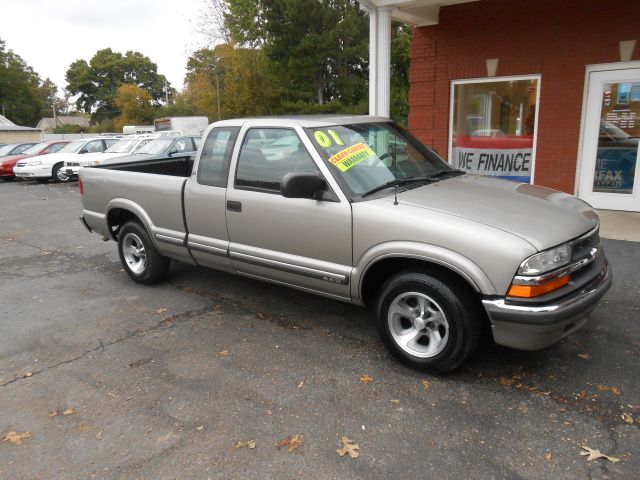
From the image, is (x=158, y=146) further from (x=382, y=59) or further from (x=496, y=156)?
(x=496, y=156)

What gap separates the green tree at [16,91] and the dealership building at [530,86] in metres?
79.2

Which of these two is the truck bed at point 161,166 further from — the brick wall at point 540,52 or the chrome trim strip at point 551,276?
the brick wall at point 540,52

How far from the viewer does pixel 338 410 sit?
3.30 m

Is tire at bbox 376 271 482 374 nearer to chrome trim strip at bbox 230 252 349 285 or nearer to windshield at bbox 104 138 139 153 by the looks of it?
chrome trim strip at bbox 230 252 349 285

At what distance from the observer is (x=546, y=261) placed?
3180 mm

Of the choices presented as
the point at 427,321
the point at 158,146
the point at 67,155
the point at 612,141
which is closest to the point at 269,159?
the point at 427,321

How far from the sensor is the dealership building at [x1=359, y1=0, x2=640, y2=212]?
7852 millimetres

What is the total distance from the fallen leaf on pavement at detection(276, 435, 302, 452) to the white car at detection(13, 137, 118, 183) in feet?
60.4

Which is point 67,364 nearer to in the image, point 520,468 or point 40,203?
point 520,468

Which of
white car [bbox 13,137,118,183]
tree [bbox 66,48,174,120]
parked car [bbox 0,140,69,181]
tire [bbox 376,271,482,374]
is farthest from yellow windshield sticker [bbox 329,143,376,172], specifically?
tree [bbox 66,48,174,120]

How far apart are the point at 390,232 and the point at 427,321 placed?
0.68 m

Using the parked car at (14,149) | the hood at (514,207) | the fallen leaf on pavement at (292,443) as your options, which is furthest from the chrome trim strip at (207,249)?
the parked car at (14,149)

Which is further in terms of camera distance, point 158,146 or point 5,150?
point 5,150

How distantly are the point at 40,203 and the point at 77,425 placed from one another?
12093mm
